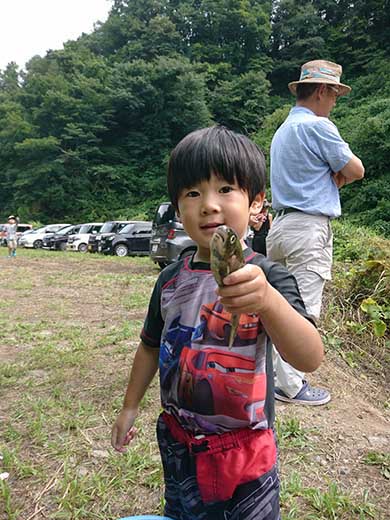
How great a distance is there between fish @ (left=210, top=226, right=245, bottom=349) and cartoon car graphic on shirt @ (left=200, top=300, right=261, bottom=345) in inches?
13.1

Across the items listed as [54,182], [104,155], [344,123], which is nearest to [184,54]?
[104,155]

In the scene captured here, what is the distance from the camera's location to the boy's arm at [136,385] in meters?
1.39

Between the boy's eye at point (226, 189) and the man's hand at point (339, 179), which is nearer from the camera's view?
the boy's eye at point (226, 189)

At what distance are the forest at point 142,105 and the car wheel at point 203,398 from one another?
90.9ft

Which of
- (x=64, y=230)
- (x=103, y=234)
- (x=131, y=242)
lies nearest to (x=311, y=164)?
(x=131, y=242)

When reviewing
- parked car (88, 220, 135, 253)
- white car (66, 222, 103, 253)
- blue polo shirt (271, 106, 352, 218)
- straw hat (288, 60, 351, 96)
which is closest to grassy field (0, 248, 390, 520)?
blue polo shirt (271, 106, 352, 218)

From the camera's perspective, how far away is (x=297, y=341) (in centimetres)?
Answer: 99

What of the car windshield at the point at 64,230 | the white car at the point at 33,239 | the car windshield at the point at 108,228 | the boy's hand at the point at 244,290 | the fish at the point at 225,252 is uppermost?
the fish at the point at 225,252

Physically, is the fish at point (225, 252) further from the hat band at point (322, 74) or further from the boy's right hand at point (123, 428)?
the hat band at point (322, 74)

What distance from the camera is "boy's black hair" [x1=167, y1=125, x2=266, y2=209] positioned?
112 centimetres

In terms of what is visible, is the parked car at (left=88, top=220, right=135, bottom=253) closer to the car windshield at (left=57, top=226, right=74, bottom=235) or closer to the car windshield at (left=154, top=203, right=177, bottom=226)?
the car windshield at (left=57, top=226, right=74, bottom=235)

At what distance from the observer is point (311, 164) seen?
2613 millimetres

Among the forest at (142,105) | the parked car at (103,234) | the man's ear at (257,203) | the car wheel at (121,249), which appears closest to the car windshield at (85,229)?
the parked car at (103,234)

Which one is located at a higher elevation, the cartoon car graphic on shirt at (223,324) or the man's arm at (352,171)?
the man's arm at (352,171)
